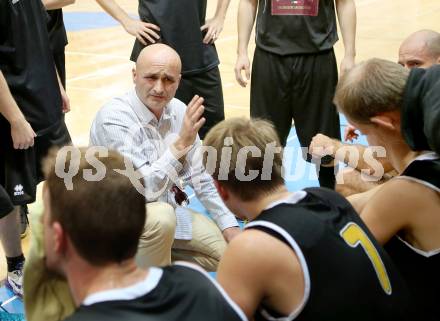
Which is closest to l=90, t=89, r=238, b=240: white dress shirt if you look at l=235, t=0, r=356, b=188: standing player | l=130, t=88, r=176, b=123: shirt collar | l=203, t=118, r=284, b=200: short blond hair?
l=130, t=88, r=176, b=123: shirt collar

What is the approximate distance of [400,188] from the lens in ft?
6.52

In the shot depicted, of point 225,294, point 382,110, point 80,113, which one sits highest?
point 382,110

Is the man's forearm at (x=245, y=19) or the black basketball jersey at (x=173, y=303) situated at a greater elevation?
the black basketball jersey at (x=173, y=303)

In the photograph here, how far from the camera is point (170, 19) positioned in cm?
409

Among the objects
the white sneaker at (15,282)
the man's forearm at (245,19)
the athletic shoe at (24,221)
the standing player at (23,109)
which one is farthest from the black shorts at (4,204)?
the man's forearm at (245,19)

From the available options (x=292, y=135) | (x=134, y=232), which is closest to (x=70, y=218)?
(x=134, y=232)

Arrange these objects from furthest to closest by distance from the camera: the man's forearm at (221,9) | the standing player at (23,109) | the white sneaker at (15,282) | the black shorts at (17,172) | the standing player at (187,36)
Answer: the man's forearm at (221,9) → the standing player at (187,36) → the white sneaker at (15,282) → the black shorts at (17,172) → the standing player at (23,109)

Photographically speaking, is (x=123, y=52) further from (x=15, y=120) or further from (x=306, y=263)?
(x=306, y=263)

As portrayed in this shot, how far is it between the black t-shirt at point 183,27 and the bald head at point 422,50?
143cm

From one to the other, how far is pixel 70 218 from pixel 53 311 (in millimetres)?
555

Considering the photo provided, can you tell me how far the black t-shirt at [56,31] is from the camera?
4.50 metres

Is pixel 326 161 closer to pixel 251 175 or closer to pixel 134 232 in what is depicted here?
pixel 251 175

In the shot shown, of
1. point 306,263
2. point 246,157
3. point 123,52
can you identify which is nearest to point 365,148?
point 246,157

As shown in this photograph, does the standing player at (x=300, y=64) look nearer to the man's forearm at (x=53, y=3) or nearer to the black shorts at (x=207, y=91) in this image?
the black shorts at (x=207, y=91)
